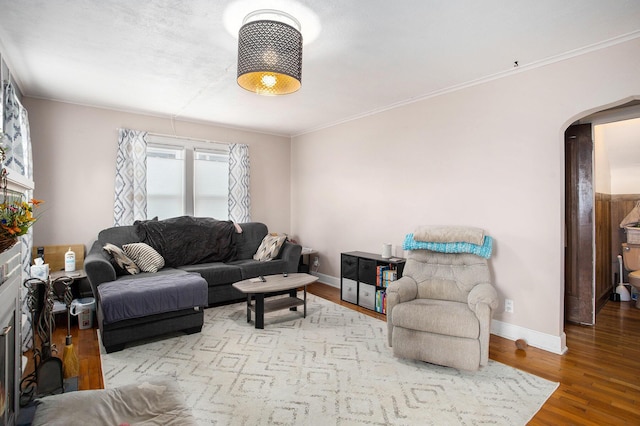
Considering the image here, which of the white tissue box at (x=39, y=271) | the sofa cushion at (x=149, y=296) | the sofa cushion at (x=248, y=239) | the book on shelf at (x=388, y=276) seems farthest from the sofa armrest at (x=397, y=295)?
the white tissue box at (x=39, y=271)

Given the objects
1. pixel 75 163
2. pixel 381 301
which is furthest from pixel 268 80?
pixel 75 163

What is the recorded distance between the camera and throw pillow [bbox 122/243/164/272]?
3955 mm

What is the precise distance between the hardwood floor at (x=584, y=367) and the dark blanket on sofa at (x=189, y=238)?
48.8 inches

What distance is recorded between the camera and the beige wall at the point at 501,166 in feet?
9.21

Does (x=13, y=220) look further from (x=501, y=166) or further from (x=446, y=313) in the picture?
(x=501, y=166)

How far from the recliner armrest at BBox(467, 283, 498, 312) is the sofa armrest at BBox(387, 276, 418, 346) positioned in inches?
19.5

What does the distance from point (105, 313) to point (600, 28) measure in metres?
4.40

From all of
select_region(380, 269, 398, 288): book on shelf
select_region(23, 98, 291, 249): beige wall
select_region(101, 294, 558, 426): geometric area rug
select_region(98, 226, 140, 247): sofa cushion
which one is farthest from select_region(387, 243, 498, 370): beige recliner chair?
select_region(23, 98, 291, 249): beige wall

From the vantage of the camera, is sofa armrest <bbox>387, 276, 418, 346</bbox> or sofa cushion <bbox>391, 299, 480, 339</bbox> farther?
sofa armrest <bbox>387, 276, 418, 346</bbox>

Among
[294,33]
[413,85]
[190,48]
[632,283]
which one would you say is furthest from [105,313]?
[632,283]

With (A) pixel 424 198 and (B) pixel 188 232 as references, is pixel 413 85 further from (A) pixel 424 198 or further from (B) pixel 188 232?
(B) pixel 188 232

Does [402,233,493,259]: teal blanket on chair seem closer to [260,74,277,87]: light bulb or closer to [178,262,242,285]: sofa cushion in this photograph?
[260,74,277,87]: light bulb

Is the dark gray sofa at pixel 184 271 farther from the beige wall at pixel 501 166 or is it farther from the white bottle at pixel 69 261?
the beige wall at pixel 501 166

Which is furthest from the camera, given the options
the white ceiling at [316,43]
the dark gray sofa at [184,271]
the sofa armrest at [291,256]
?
the sofa armrest at [291,256]
